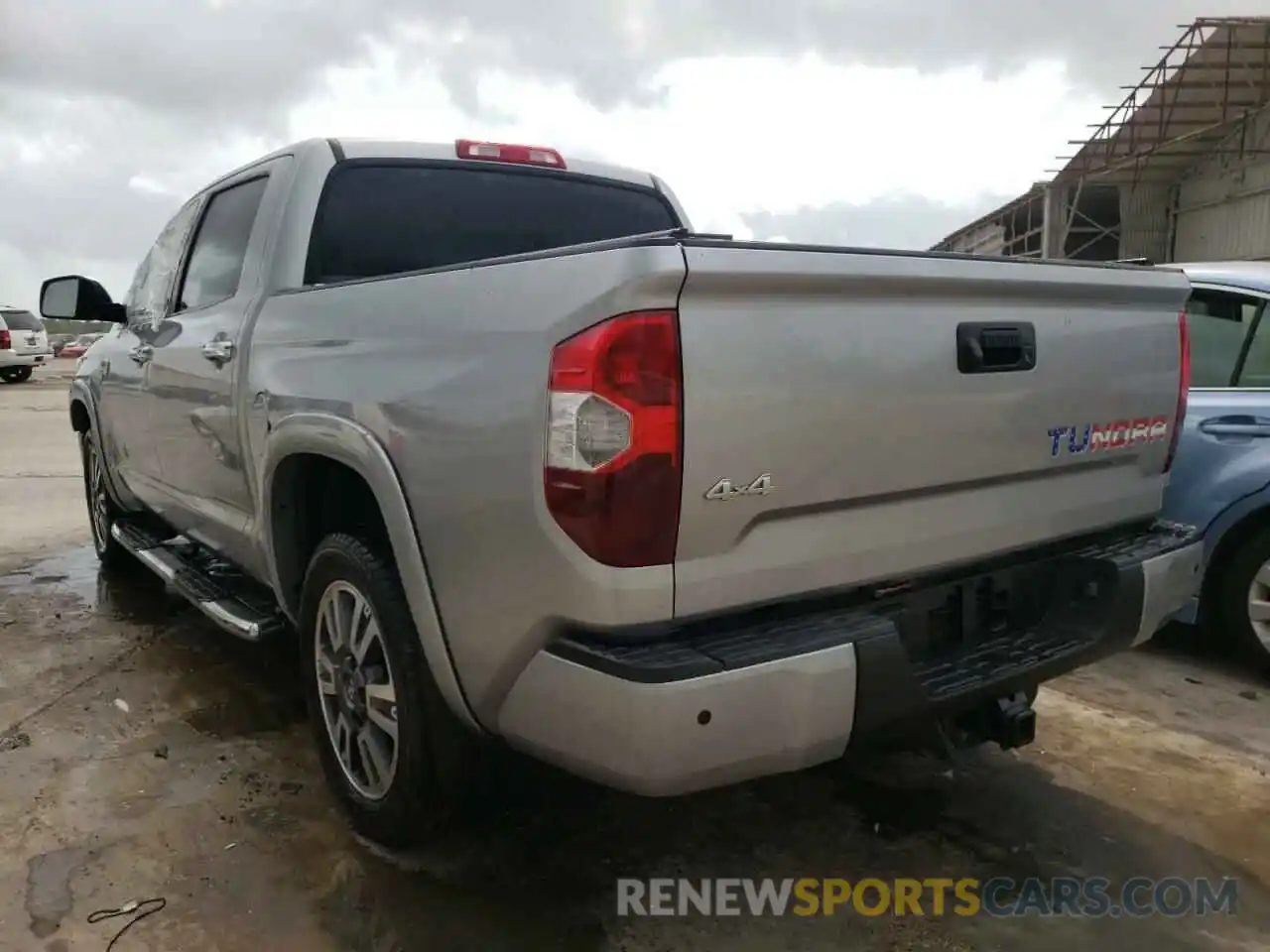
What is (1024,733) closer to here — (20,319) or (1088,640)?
(1088,640)

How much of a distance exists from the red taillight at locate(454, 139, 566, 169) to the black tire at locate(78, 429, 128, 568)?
9.50 ft

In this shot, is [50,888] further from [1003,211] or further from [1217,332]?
[1003,211]

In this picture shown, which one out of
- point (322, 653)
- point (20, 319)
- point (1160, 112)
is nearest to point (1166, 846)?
point (322, 653)

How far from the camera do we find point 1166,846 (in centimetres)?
276

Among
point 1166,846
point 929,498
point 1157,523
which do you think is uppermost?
point 929,498

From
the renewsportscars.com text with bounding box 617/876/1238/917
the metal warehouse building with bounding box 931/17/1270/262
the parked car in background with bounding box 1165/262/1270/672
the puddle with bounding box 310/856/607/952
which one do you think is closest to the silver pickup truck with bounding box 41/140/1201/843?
the puddle with bounding box 310/856/607/952

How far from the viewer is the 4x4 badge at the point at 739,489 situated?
6.27ft

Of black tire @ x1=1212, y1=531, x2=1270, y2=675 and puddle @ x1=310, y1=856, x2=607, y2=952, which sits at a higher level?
black tire @ x1=1212, y1=531, x2=1270, y2=675

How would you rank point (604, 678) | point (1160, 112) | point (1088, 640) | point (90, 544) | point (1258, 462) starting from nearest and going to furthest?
point (604, 678)
point (1088, 640)
point (1258, 462)
point (90, 544)
point (1160, 112)

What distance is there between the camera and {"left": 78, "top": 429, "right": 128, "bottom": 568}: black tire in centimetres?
535

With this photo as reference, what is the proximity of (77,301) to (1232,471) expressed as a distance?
16.6ft

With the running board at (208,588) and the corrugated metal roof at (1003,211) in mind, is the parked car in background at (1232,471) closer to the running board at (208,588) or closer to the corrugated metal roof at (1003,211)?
the running board at (208,588)

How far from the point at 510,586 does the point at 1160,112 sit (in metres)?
19.6

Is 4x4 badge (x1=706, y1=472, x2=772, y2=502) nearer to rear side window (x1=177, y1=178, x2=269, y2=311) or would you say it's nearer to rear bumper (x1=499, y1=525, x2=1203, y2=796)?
rear bumper (x1=499, y1=525, x2=1203, y2=796)
